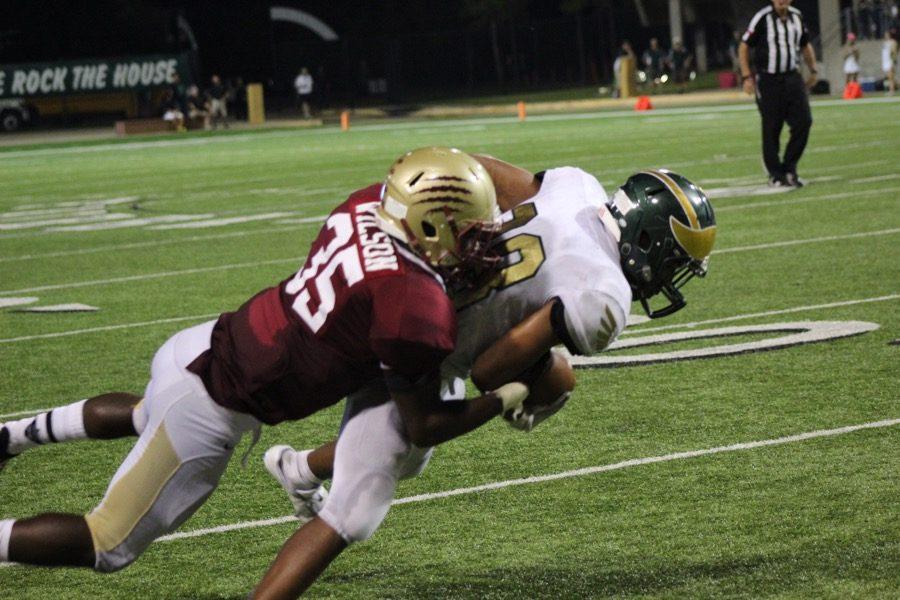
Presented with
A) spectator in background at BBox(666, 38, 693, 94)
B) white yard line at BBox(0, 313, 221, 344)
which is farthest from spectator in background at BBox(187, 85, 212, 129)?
white yard line at BBox(0, 313, 221, 344)

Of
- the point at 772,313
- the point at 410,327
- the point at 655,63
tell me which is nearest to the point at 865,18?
the point at 655,63

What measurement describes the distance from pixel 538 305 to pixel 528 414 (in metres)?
0.28

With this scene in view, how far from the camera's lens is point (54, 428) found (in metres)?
4.29

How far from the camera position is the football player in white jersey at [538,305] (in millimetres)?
3773

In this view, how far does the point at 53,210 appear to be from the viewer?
16562 mm

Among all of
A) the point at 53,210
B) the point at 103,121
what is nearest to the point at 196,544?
the point at 53,210

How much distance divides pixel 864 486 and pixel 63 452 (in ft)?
9.51

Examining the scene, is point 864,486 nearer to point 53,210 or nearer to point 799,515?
point 799,515

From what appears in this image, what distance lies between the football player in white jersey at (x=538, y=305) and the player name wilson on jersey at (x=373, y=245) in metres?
0.34

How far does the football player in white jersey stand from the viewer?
3.77 metres

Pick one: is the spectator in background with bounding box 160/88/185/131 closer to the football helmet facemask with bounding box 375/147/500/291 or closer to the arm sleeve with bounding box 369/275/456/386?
the football helmet facemask with bounding box 375/147/500/291

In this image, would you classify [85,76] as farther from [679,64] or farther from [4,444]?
[4,444]

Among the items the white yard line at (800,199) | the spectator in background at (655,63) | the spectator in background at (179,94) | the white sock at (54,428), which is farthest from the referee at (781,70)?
the spectator in background at (655,63)

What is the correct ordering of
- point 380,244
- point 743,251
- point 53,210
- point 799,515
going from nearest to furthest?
1. point 380,244
2. point 799,515
3. point 743,251
4. point 53,210
